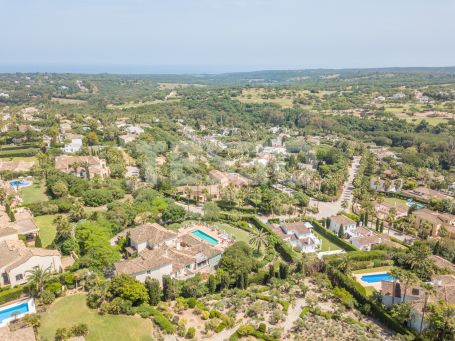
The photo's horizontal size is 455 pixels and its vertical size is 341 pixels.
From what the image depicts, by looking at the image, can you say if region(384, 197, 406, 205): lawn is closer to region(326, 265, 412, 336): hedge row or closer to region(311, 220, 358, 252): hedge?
region(311, 220, 358, 252): hedge

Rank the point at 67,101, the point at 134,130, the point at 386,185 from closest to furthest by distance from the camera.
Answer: the point at 386,185
the point at 134,130
the point at 67,101

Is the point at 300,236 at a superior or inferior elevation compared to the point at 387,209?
superior

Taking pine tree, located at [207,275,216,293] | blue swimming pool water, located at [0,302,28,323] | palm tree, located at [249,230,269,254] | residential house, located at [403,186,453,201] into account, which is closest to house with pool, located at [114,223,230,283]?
palm tree, located at [249,230,269,254]

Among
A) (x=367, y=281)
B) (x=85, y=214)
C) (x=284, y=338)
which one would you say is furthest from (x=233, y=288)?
(x=85, y=214)

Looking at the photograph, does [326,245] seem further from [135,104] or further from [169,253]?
[135,104]

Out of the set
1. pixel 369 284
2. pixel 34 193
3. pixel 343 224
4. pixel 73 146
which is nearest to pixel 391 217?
pixel 343 224
